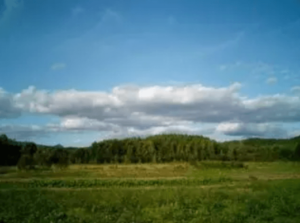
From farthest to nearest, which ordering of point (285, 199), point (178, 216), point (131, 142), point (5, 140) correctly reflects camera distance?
point (131, 142) → point (5, 140) → point (285, 199) → point (178, 216)

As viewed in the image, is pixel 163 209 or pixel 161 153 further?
pixel 161 153

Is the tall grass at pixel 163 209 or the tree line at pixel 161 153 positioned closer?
the tall grass at pixel 163 209

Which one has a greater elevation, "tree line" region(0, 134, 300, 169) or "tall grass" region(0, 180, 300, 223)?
"tree line" region(0, 134, 300, 169)

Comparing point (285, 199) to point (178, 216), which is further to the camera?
point (285, 199)

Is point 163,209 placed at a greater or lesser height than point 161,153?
lesser

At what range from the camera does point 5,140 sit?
92750 mm

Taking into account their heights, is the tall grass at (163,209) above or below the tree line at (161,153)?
below

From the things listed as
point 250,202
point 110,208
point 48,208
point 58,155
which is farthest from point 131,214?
point 58,155

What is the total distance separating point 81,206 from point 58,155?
7199 cm

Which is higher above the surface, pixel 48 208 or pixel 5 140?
pixel 5 140

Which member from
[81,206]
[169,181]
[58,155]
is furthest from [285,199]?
[58,155]

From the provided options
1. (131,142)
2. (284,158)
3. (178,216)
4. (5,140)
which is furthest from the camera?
(131,142)

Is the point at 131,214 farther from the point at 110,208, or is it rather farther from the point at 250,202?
the point at 250,202

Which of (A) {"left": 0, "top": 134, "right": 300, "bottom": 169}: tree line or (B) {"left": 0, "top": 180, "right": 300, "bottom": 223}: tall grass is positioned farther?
(A) {"left": 0, "top": 134, "right": 300, "bottom": 169}: tree line
